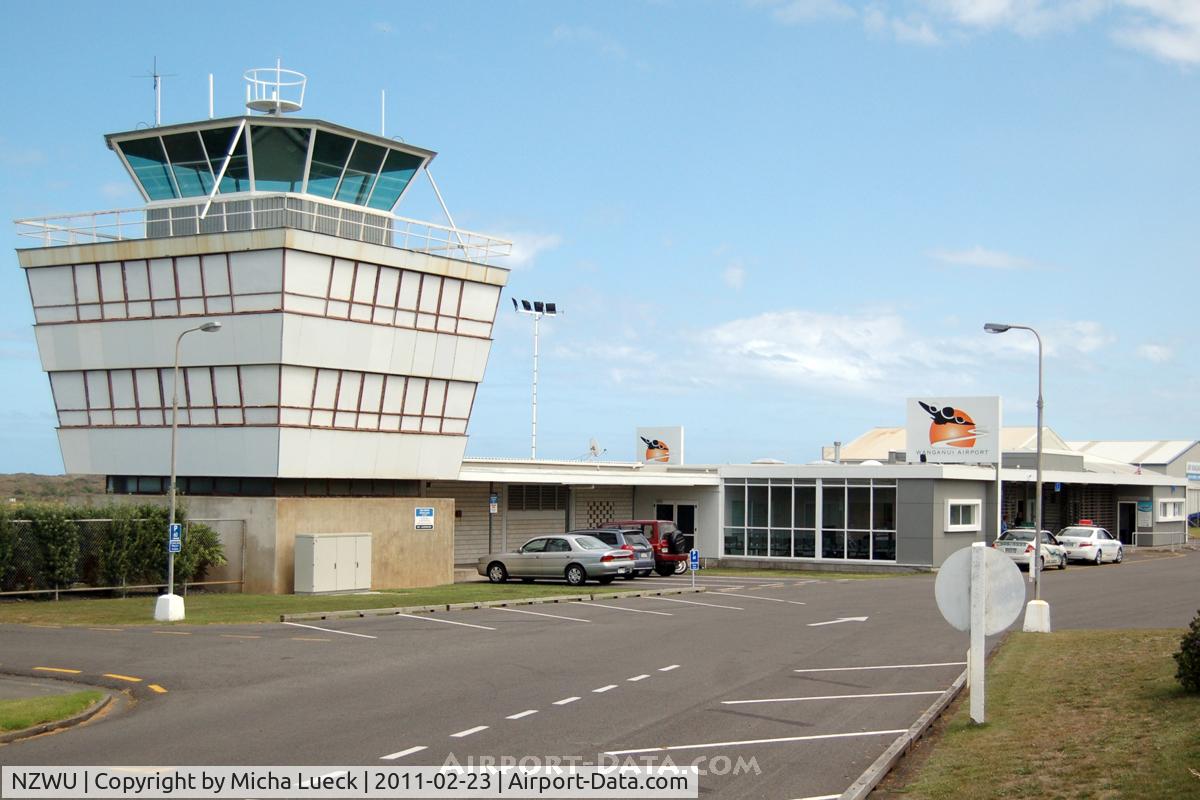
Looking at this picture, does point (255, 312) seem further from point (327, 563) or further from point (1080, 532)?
point (1080, 532)

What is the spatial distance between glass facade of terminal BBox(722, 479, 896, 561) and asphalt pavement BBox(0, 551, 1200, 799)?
56.5 feet

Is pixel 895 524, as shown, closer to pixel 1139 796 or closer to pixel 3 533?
pixel 3 533

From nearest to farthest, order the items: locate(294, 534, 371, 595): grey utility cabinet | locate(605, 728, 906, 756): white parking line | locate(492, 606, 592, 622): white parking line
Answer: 1. locate(605, 728, 906, 756): white parking line
2. locate(492, 606, 592, 622): white parking line
3. locate(294, 534, 371, 595): grey utility cabinet

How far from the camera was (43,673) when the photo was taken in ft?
60.6

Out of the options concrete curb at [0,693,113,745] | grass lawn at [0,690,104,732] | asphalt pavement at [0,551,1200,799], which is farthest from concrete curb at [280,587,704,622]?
concrete curb at [0,693,113,745]

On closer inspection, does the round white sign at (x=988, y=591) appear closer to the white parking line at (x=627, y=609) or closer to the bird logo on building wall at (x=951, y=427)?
the white parking line at (x=627, y=609)

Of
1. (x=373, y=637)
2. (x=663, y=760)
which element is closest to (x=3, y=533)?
(x=373, y=637)

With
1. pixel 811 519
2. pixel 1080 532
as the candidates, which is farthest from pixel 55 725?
pixel 1080 532

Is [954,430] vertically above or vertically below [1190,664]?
above

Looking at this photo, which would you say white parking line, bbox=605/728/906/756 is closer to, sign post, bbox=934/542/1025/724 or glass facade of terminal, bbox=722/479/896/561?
sign post, bbox=934/542/1025/724

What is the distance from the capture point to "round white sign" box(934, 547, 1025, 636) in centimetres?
1210

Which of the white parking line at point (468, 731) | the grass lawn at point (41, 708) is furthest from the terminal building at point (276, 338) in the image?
the white parking line at point (468, 731)

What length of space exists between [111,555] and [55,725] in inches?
742

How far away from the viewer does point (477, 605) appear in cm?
2902
